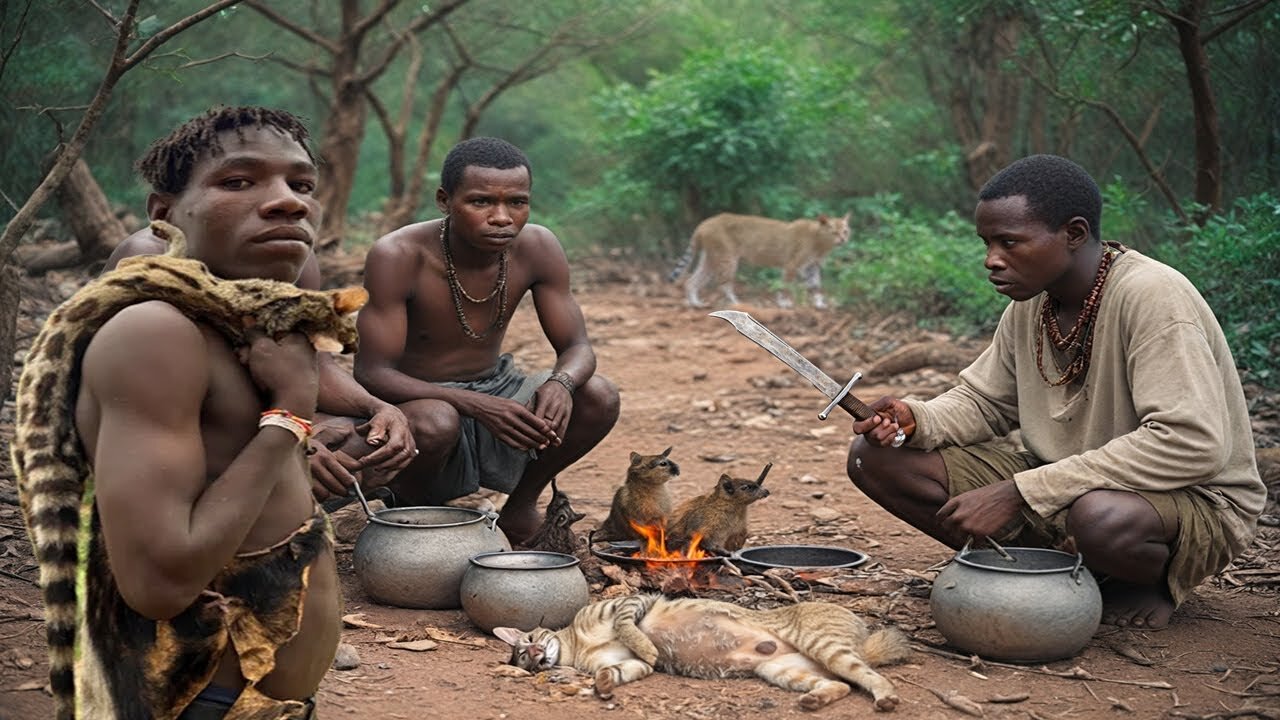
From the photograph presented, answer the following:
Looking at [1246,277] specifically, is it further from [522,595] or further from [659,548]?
[522,595]

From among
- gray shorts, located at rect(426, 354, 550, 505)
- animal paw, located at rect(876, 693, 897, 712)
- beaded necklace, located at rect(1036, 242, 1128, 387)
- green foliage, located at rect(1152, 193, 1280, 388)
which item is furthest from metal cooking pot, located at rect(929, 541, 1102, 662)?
green foliage, located at rect(1152, 193, 1280, 388)

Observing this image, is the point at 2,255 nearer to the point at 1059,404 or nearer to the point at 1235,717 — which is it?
the point at 1059,404

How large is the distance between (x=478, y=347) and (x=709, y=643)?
2.11 metres

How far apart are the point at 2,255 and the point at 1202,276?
25.1 ft

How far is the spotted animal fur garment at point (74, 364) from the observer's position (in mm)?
2375

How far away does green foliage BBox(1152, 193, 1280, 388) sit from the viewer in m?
7.90

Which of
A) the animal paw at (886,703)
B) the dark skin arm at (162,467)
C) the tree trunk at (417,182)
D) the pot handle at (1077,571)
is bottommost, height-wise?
the animal paw at (886,703)

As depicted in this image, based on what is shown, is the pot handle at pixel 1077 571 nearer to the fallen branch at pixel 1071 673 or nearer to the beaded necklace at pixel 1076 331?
the fallen branch at pixel 1071 673

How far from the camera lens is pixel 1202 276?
8.58m

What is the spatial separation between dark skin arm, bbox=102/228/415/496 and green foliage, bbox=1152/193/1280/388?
5712 mm

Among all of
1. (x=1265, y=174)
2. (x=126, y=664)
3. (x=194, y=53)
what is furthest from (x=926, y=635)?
(x=194, y=53)

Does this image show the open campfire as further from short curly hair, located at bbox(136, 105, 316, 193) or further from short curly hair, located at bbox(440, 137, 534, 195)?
short curly hair, located at bbox(136, 105, 316, 193)

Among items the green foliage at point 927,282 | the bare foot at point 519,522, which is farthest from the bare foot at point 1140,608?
the green foliage at point 927,282

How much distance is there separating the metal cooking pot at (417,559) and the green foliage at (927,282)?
7.10 metres
